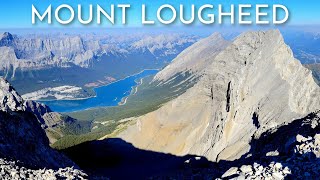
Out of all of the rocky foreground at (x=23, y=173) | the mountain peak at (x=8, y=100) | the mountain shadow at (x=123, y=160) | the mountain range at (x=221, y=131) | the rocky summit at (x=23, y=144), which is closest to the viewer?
the rocky foreground at (x=23, y=173)

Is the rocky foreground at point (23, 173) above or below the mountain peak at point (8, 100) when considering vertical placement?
above

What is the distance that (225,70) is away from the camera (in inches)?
4961

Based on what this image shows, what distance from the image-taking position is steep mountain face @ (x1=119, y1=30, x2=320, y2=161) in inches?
3046

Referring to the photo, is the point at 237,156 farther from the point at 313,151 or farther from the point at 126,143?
the point at 126,143

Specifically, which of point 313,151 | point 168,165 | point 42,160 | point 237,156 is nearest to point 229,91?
point 168,165

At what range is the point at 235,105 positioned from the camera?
96875 millimetres

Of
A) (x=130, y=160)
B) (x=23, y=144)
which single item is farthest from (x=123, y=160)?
(x=23, y=144)

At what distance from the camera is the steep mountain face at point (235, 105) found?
77.4 meters

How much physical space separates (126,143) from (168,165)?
A: 29.9 metres

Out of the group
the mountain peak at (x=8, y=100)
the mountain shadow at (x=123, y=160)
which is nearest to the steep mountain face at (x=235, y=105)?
the mountain shadow at (x=123, y=160)

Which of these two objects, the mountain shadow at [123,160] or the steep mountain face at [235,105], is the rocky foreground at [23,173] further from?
the mountain shadow at [123,160]

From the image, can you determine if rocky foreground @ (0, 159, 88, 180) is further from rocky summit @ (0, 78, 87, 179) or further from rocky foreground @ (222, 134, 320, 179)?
rocky foreground @ (222, 134, 320, 179)

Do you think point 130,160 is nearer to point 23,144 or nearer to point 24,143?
Answer: point 24,143

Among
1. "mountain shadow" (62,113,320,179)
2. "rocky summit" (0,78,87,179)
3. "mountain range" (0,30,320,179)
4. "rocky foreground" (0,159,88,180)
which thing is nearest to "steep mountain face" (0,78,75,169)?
"rocky summit" (0,78,87,179)
